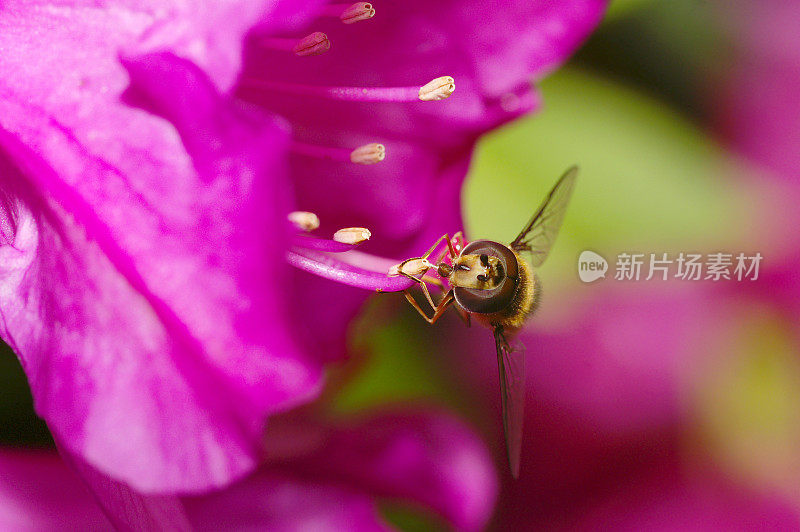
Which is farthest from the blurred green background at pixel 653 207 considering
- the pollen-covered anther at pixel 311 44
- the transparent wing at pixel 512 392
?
the pollen-covered anther at pixel 311 44

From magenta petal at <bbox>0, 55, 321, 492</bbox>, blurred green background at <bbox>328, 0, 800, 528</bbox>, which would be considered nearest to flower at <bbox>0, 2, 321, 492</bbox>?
magenta petal at <bbox>0, 55, 321, 492</bbox>

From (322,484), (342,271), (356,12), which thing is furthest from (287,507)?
Answer: (356,12)

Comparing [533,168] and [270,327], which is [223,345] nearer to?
[270,327]

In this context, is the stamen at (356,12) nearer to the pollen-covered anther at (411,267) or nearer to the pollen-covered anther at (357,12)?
the pollen-covered anther at (357,12)

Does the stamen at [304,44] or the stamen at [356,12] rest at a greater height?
the stamen at [356,12]

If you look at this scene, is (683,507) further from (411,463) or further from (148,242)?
(148,242)

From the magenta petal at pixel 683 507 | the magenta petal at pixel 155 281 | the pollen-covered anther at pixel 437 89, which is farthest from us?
the magenta petal at pixel 683 507

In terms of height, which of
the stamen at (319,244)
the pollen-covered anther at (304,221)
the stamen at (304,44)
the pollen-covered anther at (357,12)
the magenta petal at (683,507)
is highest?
the pollen-covered anther at (357,12)
